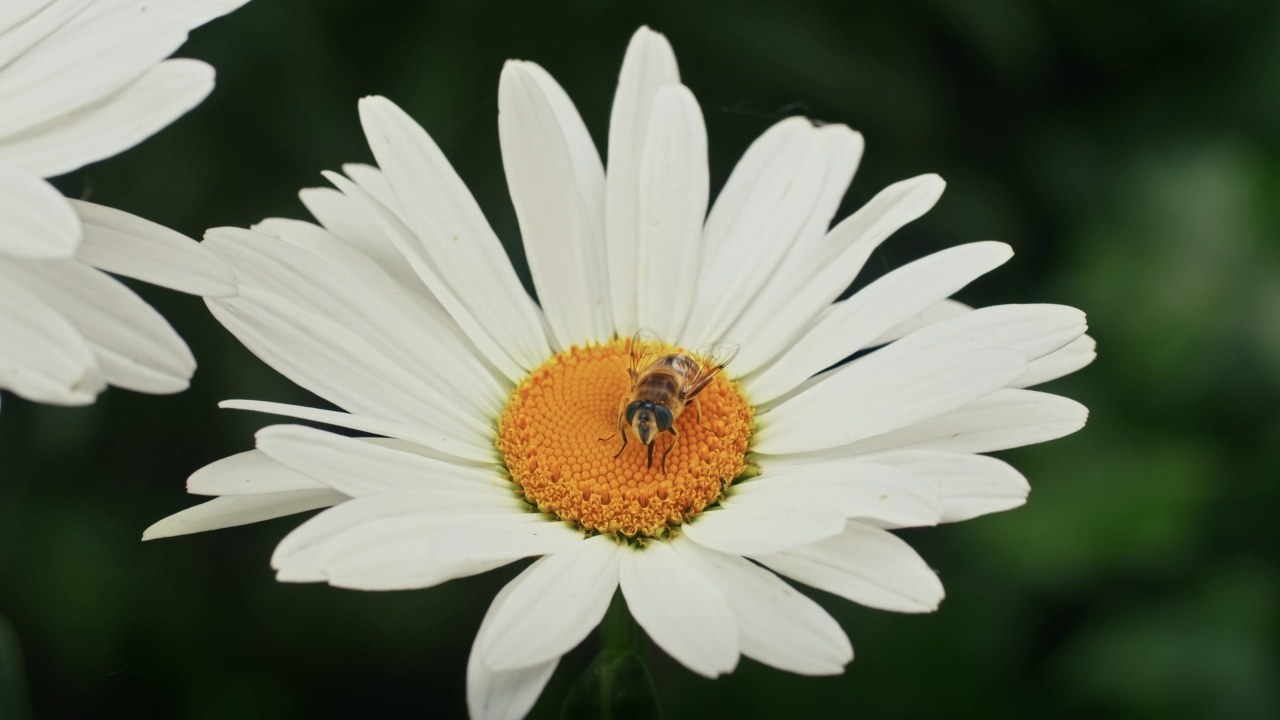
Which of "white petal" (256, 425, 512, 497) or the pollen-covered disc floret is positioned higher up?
A: the pollen-covered disc floret

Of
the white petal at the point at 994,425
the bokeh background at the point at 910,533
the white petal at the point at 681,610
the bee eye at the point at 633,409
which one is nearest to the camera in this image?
the white petal at the point at 681,610

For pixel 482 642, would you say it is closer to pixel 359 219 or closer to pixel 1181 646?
pixel 359 219

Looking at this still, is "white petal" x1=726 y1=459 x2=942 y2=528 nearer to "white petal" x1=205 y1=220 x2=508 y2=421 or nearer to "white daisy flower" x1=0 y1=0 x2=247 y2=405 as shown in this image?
"white petal" x1=205 y1=220 x2=508 y2=421

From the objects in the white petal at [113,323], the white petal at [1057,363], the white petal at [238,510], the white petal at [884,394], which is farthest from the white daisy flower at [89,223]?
the white petal at [1057,363]

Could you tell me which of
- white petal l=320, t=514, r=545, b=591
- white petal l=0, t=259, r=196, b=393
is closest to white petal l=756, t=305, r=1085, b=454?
white petal l=320, t=514, r=545, b=591

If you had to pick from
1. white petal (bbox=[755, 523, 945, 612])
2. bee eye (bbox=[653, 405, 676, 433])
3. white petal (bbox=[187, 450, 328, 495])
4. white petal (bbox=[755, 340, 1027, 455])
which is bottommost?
white petal (bbox=[187, 450, 328, 495])

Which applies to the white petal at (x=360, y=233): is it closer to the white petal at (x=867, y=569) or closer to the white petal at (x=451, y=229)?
the white petal at (x=451, y=229)
